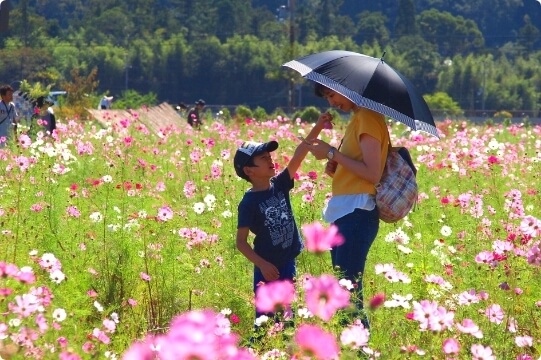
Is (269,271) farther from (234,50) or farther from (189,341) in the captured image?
(234,50)

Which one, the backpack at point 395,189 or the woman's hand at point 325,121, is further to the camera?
the woman's hand at point 325,121

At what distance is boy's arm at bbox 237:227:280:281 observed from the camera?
11.8 ft

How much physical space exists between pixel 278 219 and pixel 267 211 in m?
0.05

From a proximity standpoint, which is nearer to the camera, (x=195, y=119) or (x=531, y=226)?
(x=531, y=226)

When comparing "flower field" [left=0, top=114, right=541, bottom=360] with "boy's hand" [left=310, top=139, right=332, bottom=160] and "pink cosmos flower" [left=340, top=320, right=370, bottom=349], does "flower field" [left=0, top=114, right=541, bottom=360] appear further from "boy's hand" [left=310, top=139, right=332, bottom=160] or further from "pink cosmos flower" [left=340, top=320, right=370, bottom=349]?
"boy's hand" [left=310, top=139, right=332, bottom=160]

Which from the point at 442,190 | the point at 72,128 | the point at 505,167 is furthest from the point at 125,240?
the point at 72,128

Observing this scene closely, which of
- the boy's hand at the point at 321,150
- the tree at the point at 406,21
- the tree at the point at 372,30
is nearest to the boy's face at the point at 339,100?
the boy's hand at the point at 321,150

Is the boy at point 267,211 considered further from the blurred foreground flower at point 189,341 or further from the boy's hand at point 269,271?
the blurred foreground flower at point 189,341

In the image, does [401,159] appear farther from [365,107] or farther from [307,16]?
[307,16]

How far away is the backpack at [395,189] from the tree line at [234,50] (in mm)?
60062

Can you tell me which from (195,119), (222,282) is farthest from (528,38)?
(222,282)

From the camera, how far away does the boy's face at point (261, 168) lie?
359 centimetres

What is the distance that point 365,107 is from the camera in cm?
354

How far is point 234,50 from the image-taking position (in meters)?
81.4
